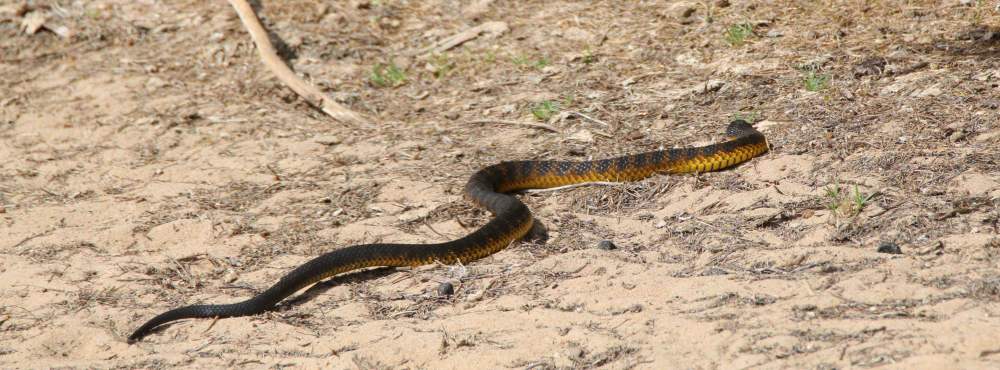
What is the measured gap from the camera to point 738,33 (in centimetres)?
870

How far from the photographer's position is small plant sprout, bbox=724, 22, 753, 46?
340 inches

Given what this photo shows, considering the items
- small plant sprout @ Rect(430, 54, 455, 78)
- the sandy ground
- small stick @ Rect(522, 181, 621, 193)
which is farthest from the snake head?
small plant sprout @ Rect(430, 54, 455, 78)

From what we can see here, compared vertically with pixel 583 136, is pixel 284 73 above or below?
below

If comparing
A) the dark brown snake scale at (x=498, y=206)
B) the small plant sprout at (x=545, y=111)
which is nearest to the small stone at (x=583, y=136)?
the small plant sprout at (x=545, y=111)

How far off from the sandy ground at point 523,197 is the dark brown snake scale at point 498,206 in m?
0.11

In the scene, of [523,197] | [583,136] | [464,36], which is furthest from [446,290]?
[464,36]

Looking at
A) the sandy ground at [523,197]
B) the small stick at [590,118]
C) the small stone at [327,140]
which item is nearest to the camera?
the sandy ground at [523,197]

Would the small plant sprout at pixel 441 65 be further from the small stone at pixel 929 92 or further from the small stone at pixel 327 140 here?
the small stone at pixel 929 92

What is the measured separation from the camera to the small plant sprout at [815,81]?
7590 millimetres

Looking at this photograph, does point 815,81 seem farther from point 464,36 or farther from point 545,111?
point 464,36

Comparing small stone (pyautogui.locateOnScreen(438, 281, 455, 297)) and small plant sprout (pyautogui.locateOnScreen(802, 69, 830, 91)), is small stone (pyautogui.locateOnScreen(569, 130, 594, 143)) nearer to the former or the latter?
small plant sprout (pyautogui.locateOnScreen(802, 69, 830, 91))

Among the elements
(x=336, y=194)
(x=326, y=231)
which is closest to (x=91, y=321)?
(x=326, y=231)

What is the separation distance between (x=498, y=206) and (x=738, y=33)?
3.26m

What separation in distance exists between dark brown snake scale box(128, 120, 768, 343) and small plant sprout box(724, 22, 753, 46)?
5.11ft
